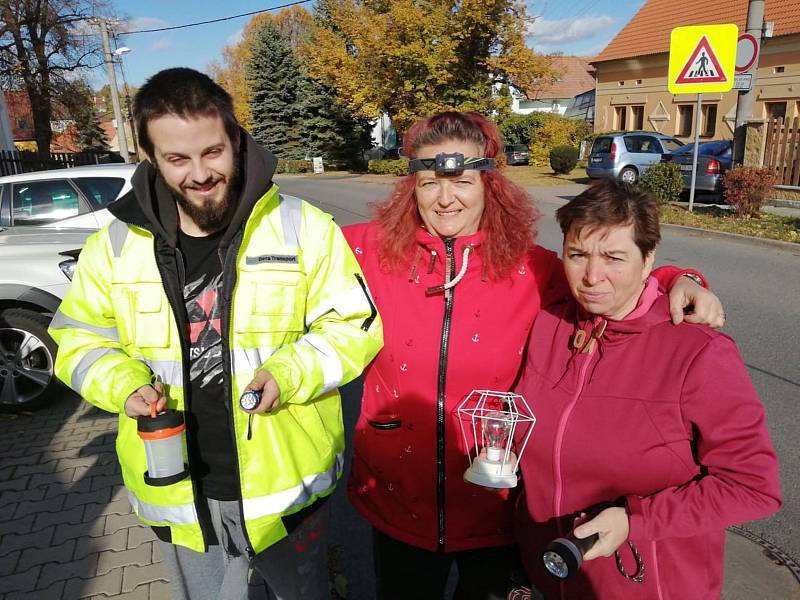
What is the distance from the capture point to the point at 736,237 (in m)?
10.4

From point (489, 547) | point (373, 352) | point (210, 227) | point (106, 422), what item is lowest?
point (106, 422)

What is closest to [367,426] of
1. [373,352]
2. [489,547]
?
[373,352]

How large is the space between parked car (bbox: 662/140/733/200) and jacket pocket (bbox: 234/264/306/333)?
1468 cm

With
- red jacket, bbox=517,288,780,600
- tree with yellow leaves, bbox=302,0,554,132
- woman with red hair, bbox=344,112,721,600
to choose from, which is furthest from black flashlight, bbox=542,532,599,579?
tree with yellow leaves, bbox=302,0,554,132

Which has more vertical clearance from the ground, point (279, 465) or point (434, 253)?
point (434, 253)

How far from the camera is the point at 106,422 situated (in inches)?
190

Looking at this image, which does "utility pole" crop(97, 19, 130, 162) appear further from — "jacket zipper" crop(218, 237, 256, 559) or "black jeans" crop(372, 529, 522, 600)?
"black jeans" crop(372, 529, 522, 600)

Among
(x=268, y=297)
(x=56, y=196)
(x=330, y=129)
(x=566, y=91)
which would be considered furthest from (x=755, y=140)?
(x=566, y=91)

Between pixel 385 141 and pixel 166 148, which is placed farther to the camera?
pixel 385 141

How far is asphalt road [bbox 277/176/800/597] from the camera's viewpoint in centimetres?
312

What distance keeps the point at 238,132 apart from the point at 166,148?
236 millimetres

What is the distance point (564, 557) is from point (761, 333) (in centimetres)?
538

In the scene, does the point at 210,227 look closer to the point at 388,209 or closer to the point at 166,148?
the point at 166,148

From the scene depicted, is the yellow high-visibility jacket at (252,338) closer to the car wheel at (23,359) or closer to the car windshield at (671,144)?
the car wheel at (23,359)
